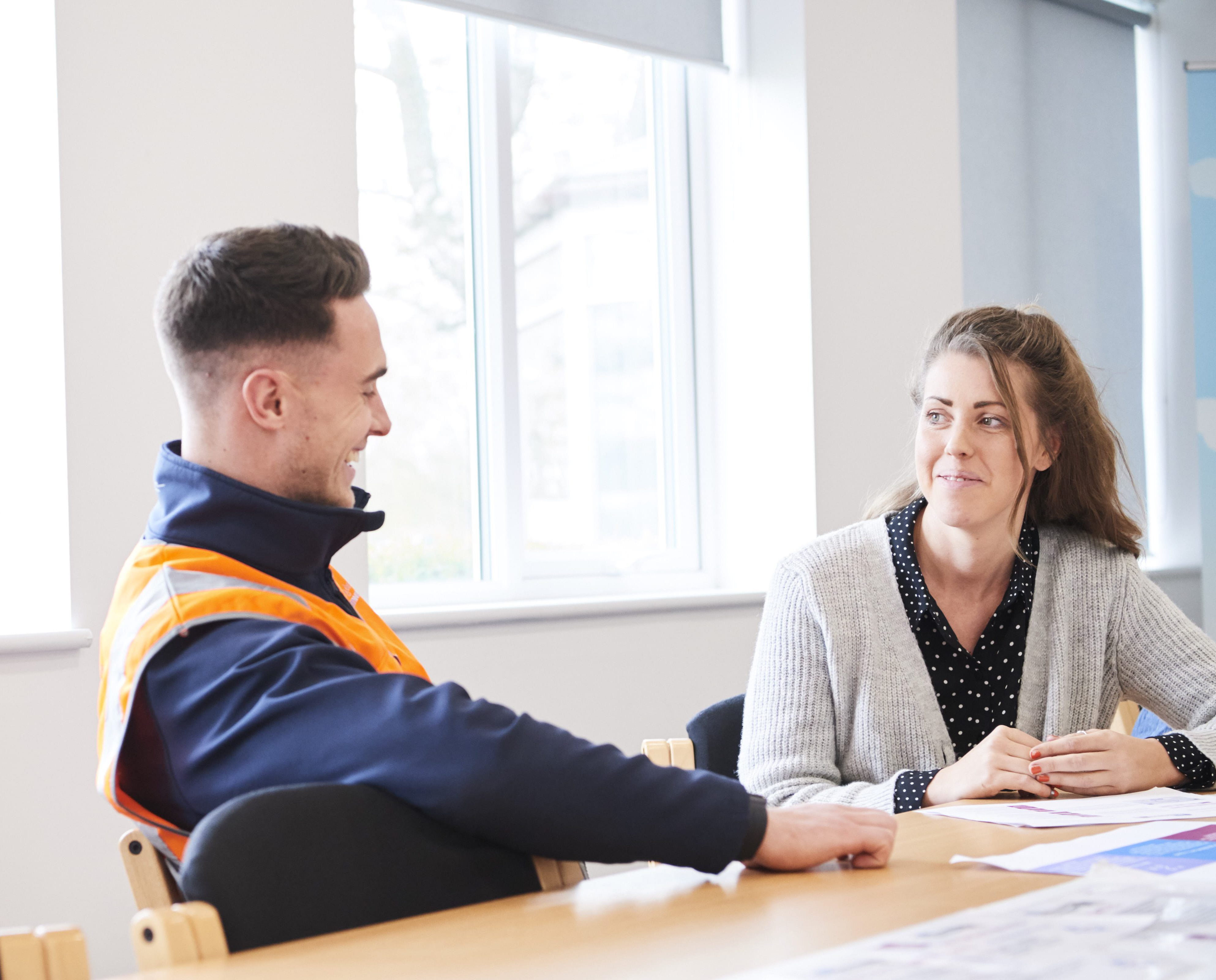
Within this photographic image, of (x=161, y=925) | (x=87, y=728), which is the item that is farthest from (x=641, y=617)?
(x=161, y=925)

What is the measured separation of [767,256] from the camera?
3.62m

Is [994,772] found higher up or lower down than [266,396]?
lower down

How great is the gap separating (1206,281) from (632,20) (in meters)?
2.45

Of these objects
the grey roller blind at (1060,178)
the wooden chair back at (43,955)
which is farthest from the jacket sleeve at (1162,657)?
the grey roller blind at (1060,178)

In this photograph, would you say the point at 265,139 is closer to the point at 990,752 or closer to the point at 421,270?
the point at 421,270

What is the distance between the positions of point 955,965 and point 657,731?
7.93ft

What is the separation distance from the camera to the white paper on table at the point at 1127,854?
1.05 metres

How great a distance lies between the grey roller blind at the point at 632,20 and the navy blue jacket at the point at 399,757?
7.47 ft

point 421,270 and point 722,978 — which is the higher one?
point 421,270

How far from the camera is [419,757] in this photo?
960 millimetres

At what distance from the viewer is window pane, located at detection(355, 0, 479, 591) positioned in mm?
3104

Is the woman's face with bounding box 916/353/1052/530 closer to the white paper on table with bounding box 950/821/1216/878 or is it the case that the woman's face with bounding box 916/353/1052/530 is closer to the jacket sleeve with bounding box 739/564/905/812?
the jacket sleeve with bounding box 739/564/905/812

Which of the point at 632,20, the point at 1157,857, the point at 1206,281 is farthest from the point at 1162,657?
the point at 1206,281

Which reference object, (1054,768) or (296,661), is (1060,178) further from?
(296,661)
